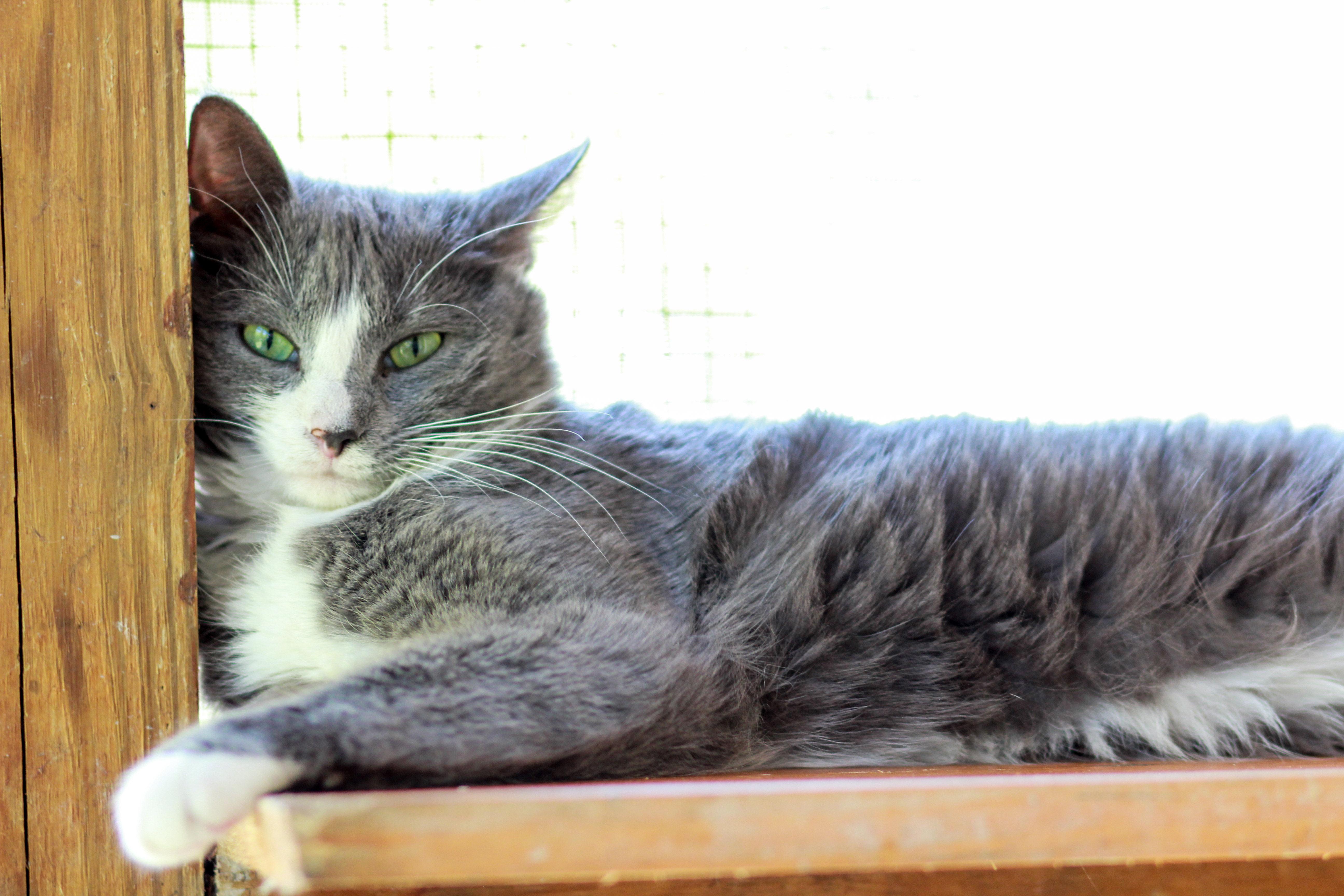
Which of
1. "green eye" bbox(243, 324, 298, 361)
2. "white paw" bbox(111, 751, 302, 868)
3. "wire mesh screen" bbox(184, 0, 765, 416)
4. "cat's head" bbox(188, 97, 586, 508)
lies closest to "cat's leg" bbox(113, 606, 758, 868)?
"white paw" bbox(111, 751, 302, 868)

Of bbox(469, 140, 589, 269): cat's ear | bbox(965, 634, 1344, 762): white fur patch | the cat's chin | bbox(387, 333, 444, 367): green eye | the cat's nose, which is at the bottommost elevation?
bbox(965, 634, 1344, 762): white fur patch

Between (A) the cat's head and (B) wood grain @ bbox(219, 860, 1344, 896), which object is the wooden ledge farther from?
(A) the cat's head

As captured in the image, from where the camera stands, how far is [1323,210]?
1.74 meters

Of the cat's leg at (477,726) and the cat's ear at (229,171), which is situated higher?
the cat's ear at (229,171)

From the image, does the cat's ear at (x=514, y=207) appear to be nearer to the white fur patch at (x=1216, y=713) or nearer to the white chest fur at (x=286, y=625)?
the white chest fur at (x=286, y=625)

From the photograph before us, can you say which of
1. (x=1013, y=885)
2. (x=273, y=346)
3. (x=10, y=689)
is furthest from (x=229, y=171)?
(x=1013, y=885)

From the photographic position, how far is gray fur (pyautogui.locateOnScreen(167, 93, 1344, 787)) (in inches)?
44.4

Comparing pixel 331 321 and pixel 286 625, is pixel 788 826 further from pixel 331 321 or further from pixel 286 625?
pixel 331 321

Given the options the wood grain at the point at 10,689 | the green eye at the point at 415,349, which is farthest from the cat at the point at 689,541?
the wood grain at the point at 10,689

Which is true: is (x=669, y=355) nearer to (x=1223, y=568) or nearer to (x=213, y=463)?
(x=213, y=463)

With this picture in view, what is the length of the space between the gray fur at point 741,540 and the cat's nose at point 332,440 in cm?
3

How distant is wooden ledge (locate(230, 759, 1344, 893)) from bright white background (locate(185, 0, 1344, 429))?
2.97ft

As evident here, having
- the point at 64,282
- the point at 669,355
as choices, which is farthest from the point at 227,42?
the point at 669,355

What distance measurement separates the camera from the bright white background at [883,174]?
5.11 feet
